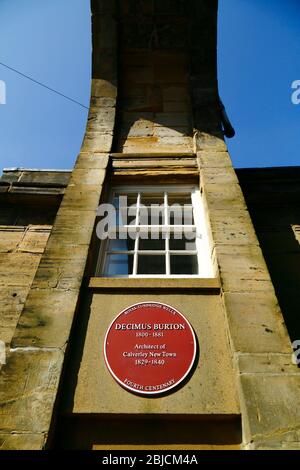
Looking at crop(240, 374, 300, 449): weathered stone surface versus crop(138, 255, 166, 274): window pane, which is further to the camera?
crop(138, 255, 166, 274): window pane

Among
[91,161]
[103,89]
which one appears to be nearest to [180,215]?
[91,161]

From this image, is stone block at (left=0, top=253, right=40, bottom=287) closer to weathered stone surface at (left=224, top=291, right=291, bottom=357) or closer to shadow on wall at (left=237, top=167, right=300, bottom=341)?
weathered stone surface at (left=224, top=291, right=291, bottom=357)

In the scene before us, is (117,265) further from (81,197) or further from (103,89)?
(103,89)

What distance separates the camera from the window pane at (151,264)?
18.1ft

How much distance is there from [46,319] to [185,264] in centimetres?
231

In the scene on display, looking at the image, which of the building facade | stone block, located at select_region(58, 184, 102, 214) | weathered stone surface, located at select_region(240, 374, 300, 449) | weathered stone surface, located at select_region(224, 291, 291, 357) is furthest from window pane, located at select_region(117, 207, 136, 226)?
weathered stone surface, located at select_region(240, 374, 300, 449)

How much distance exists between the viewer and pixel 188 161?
5.31 metres

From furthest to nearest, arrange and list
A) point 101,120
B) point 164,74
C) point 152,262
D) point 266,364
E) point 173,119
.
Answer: point 164,74, point 173,119, point 101,120, point 152,262, point 266,364

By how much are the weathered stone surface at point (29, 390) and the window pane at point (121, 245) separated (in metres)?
1.78

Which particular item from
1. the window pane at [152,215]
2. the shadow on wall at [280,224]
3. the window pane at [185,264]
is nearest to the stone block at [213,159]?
the shadow on wall at [280,224]

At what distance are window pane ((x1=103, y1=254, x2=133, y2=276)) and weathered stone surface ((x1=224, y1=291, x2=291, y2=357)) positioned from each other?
142cm

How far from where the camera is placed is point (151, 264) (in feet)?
18.4

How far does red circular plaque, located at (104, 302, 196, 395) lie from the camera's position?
2703mm

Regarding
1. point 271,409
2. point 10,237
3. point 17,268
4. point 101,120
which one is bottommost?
point 271,409
